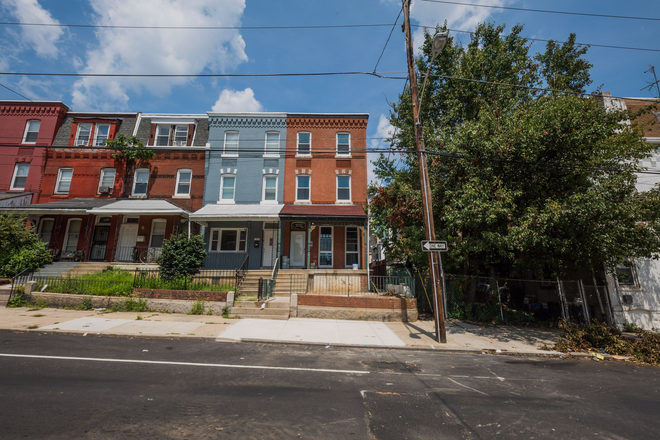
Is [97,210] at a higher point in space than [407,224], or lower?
higher

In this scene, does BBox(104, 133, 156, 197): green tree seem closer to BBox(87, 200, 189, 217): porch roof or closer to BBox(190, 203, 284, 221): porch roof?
BBox(87, 200, 189, 217): porch roof

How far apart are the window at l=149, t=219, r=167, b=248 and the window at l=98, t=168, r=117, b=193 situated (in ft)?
13.6

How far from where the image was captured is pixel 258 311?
433 inches

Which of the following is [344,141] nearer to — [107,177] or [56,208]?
[107,177]

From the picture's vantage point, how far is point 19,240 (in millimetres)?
14492

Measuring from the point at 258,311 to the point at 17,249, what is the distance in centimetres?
1310

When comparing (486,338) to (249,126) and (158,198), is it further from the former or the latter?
(158,198)

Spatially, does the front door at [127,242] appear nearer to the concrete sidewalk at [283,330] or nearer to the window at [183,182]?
the window at [183,182]

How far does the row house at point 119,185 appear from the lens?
17.5 meters

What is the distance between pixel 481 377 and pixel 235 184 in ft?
54.1

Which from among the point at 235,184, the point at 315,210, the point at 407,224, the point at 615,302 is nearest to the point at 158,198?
the point at 235,184

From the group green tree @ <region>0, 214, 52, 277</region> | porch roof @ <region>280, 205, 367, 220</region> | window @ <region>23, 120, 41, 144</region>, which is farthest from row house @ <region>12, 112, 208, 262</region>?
porch roof @ <region>280, 205, 367, 220</region>

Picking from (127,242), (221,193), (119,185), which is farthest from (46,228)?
(221,193)

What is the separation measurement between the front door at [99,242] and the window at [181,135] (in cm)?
686
